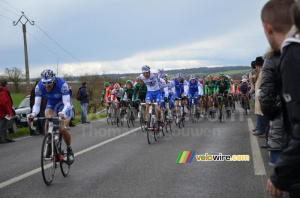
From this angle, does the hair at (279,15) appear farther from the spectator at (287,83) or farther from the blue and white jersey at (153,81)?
the blue and white jersey at (153,81)

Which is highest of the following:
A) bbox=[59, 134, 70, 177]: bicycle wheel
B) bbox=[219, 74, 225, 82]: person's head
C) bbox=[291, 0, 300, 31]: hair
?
bbox=[291, 0, 300, 31]: hair

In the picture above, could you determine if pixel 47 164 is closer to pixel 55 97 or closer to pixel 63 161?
pixel 63 161

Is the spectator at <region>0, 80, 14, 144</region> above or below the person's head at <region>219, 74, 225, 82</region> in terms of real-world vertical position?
below

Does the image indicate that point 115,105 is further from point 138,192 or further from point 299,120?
point 299,120

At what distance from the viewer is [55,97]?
7305 millimetres

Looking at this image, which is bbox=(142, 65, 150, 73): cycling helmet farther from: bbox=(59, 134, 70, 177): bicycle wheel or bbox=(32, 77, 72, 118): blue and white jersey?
bbox=(59, 134, 70, 177): bicycle wheel

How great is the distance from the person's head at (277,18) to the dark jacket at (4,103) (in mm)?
11892

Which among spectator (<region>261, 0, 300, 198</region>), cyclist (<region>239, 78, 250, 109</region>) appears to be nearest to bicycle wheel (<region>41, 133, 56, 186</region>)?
spectator (<region>261, 0, 300, 198</region>)

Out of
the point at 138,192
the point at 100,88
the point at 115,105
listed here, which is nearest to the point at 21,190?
the point at 138,192

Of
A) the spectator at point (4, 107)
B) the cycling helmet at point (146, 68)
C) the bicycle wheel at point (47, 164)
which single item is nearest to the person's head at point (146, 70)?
the cycling helmet at point (146, 68)

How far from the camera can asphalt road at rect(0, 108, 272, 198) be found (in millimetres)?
5781

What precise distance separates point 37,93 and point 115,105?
37.1ft

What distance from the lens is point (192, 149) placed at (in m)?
9.63

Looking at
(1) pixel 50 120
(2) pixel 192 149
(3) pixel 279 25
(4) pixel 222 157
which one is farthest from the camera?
(2) pixel 192 149
